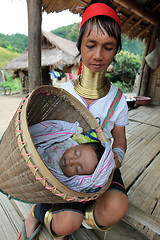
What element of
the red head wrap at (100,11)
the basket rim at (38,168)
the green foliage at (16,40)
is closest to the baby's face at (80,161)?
the basket rim at (38,168)

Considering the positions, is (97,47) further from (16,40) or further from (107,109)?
(16,40)

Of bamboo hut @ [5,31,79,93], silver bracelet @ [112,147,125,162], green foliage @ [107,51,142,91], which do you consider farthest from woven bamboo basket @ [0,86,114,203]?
green foliage @ [107,51,142,91]

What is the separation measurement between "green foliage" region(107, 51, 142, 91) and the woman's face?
11.2m

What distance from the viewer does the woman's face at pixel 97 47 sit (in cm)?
86

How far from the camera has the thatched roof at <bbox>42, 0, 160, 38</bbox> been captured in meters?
2.18

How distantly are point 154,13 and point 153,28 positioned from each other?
389mm

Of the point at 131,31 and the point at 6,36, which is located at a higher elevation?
the point at 6,36

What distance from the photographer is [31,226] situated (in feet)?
3.15

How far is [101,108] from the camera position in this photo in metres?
1.09

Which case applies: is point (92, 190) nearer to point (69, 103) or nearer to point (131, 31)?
point (69, 103)

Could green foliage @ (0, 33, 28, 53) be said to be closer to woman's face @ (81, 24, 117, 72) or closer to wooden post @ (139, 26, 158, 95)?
wooden post @ (139, 26, 158, 95)

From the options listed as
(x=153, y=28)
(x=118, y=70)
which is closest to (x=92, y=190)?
(x=153, y=28)

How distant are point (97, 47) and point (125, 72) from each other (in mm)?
11725

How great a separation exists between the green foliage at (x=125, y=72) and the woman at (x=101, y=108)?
11122 millimetres
